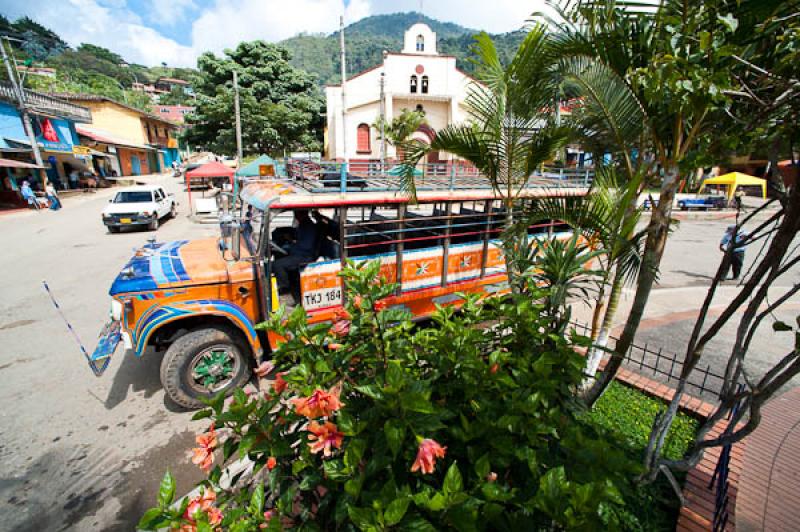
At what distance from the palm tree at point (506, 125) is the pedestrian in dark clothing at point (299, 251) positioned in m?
2.17

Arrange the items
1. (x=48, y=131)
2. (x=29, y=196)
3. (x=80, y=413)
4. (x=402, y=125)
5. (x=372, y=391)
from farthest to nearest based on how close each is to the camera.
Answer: (x=402, y=125) < (x=48, y=131) < (x=29, y=196) < (x=80, y=413) < (x=372, y=391)

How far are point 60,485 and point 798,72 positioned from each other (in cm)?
592

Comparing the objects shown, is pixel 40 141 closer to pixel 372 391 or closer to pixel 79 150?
pixel 79 150

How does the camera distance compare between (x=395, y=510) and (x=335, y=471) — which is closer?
(x=395, y=510)

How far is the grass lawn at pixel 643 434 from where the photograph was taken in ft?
8.86

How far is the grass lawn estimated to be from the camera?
270 centimetres

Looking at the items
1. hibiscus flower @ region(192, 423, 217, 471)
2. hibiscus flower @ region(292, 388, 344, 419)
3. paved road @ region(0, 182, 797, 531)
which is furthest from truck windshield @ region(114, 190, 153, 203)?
hibiscus flower @ region(292, 388, 344, 419)

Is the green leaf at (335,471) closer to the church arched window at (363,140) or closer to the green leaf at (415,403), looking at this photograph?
the green leaf at (415,403)

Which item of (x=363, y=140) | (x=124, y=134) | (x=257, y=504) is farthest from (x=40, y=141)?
(x=257, y=504)

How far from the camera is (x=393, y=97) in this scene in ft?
100

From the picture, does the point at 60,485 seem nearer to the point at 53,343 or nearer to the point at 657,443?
the point at 53,343

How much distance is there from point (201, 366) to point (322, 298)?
1517 millimetres

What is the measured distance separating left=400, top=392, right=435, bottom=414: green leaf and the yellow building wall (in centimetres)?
4358

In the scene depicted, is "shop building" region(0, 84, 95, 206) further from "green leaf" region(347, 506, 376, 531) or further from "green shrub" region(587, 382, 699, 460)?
"green shrub" region(587, 382, 699, 460)
